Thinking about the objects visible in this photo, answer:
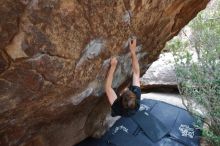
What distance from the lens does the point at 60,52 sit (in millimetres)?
2965

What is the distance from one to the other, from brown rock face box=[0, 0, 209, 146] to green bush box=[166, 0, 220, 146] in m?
1.46

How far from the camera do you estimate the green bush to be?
18.9ft

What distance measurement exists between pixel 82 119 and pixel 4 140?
1.40 metres

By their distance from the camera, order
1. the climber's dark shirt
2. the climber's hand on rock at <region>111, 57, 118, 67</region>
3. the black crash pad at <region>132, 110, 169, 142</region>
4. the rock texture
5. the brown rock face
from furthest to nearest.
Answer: the rock texture, the black crash pad at <region>132, 110, 169, 142</region>, the climber's dark shirt, the climber's hand on rock at <region>111, 57, 118, 67</region>, the brown rock face

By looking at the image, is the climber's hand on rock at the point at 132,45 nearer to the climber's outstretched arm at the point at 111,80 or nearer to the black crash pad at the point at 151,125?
the climber's outstretched arm at the point at 111,80

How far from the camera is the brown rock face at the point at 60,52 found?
2.63 metres

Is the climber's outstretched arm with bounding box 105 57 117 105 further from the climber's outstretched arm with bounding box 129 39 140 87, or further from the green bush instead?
the green bush

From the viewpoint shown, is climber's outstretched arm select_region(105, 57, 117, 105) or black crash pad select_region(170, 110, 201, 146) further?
black crash pad select_region(170, 110, 201, 146)

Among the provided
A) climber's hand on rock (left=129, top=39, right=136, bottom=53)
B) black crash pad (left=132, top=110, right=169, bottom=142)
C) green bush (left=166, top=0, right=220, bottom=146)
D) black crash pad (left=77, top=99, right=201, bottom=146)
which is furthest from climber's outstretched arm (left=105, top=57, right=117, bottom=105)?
green bush (left=166, top=0, right=220, bottom=146)

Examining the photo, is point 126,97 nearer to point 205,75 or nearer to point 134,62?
point 134,62

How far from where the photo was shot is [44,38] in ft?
8.99

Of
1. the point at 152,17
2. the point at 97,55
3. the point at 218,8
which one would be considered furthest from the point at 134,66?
the point at 218,8

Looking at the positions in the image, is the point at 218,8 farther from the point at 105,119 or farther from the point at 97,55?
the point at 97,55

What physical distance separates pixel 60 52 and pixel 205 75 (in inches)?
148
